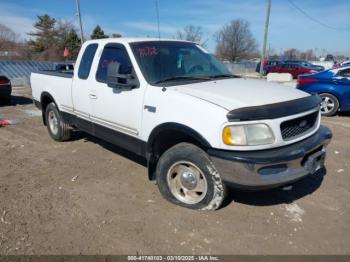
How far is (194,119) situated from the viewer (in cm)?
317

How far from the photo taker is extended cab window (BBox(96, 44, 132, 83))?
13.4ft

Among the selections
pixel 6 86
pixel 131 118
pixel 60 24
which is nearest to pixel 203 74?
pixel 131 118

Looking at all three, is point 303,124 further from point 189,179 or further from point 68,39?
point 68,39

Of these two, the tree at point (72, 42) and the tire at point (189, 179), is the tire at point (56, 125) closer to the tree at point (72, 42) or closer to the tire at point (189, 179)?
the tire at point (189, 179)

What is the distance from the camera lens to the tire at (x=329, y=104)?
8828mm

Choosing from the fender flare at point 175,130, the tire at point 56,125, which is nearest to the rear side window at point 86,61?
the tire at point 56,125

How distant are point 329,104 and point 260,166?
720cm

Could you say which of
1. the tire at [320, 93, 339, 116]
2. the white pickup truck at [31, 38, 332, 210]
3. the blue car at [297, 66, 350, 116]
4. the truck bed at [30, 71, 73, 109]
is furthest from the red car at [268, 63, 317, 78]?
the white pickup truck at [31, 38, 332, 210]

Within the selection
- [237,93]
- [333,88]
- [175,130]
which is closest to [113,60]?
[175,130]

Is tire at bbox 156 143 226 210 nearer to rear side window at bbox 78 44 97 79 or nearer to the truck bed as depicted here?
rear side window at bbox 78 44 97 79

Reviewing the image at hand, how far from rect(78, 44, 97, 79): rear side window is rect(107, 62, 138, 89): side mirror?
107 cm

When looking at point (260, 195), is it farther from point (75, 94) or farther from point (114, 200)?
point (75, 94)

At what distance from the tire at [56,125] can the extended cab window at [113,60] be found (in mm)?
1915

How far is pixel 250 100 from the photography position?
314 centimetres
